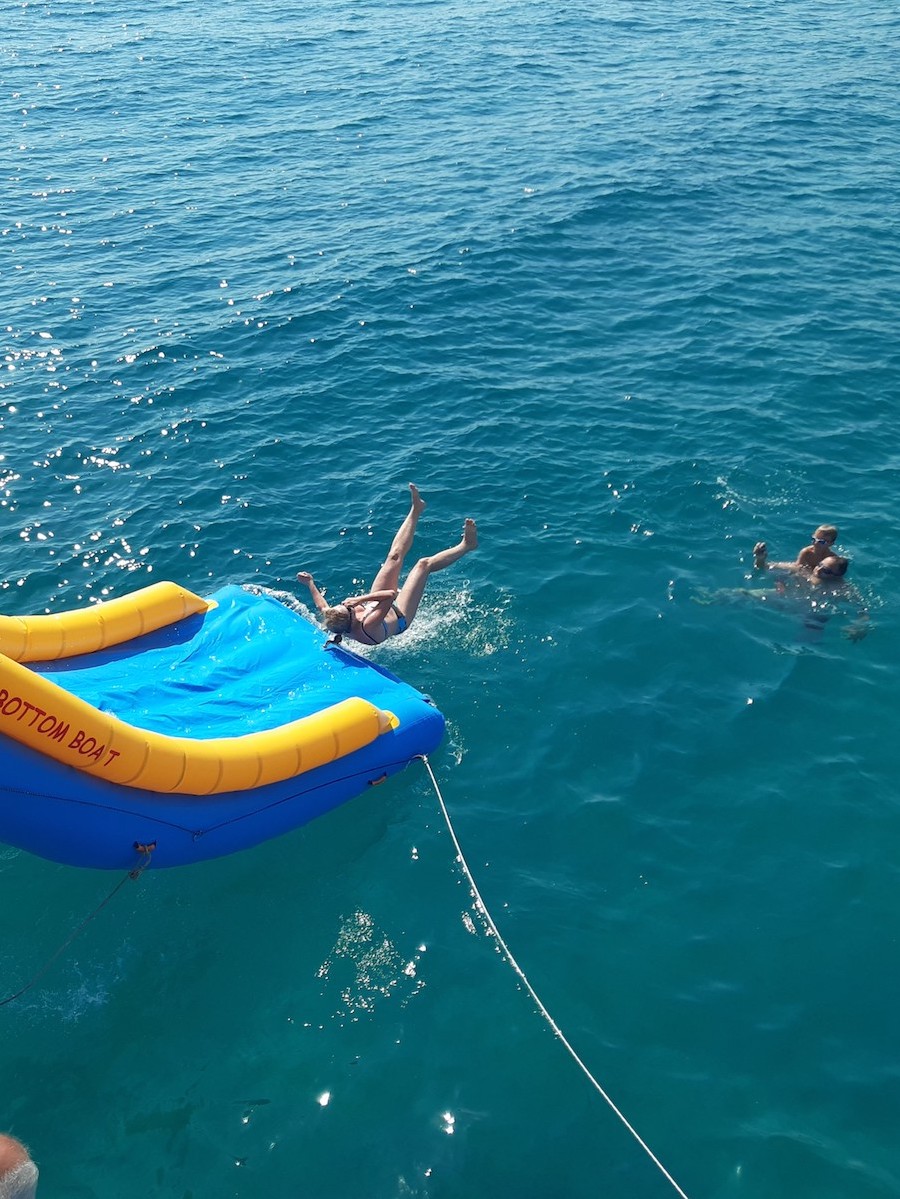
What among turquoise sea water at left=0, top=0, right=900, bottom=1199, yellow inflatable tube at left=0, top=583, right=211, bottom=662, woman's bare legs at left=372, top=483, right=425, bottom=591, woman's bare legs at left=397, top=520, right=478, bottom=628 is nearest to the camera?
turquoise sea water at left=0, top=0, right=900, bottom=1199

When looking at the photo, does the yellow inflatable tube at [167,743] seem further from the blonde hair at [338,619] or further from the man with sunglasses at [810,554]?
the man with sunglasses at [810,554]

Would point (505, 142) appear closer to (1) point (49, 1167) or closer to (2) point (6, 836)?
(2) point (6, 836)

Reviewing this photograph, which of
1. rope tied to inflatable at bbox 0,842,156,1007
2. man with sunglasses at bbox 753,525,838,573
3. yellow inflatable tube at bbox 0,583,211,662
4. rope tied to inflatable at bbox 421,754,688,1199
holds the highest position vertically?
yellow inflatable tube at bbox 0,583,211,662

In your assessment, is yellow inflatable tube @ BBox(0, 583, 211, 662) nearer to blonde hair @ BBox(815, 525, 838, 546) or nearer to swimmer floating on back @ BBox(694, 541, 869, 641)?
swimmer floating on back @ BBox(694, 541, 869, 641)

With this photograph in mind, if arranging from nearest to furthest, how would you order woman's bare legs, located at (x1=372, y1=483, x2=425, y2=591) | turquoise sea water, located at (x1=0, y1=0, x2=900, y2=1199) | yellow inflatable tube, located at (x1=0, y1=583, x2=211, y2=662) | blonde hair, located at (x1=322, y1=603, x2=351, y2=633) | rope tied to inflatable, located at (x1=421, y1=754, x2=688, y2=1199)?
rope tied to inflatable, located at (x1=421, y1=754, x2=688, y2=1199) → turquoise sea water, located at (x1=0, y1=0, x2=900, y2=1199) → yellow inflatable tube, located at (x1=0, y1=583, x2=211, y2=662) → blonde hair, located at (x1=322, y1=603, x2=351, y2=633) → woman's bare legs, located at (x1=372, y1=483, x2=425, y2=591)

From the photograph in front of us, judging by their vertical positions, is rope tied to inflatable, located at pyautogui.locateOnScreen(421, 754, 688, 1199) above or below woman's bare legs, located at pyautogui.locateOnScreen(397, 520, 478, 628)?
below

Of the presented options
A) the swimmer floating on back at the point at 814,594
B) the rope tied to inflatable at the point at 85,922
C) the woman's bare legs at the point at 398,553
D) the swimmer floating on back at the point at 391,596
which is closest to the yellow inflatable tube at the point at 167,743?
the rope tied to inflatable at the point at 85,922

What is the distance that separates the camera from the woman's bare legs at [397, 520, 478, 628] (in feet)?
50.4

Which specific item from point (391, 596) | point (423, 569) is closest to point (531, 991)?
point (391, 596)

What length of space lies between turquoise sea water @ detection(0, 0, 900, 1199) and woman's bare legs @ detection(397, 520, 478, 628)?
1.65 feet

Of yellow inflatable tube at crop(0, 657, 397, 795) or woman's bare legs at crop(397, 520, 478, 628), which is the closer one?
yellow inflatable tube at crop(0, 657, 397, 795)

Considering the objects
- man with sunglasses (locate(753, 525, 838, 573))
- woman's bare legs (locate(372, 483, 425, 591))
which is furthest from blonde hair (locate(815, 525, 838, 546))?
woman's bare legs (locate(372, 483, 425, 591))

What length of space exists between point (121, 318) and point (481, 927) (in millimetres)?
17832

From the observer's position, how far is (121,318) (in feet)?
78.5
